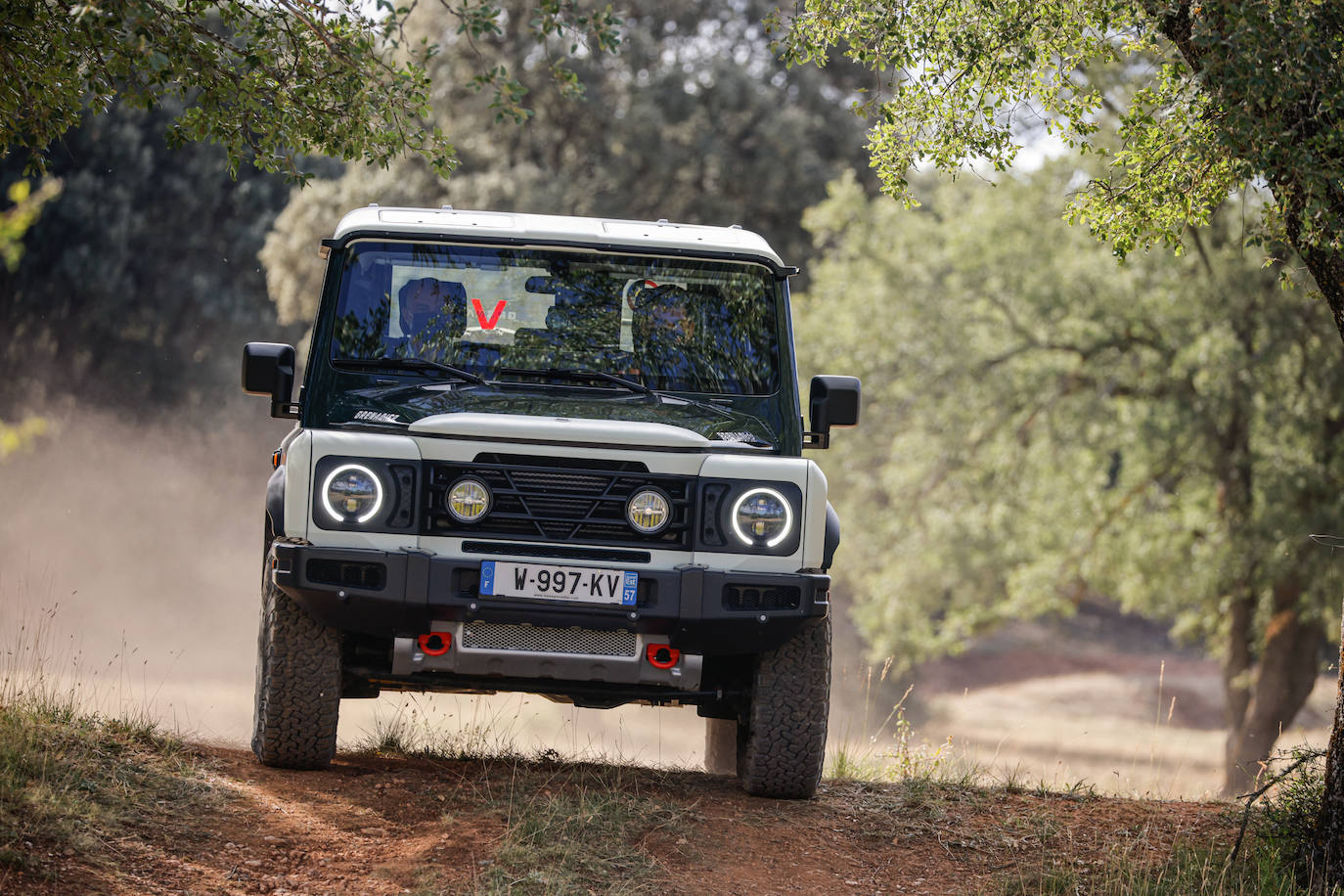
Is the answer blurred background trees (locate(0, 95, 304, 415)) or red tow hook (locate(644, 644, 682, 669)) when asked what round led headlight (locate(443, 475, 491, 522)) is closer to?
red tow hook (locate(644, 644, 682, 669))

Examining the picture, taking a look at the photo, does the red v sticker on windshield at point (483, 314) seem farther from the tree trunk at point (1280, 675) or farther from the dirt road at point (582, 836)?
the tree trunk at point (1280, 675)

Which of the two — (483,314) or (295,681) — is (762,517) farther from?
(295,681)

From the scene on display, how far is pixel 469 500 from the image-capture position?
5340mm

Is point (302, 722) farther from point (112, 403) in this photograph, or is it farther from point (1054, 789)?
point (112, 403)

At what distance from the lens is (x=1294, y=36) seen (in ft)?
17.5

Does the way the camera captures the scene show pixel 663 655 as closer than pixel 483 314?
Yes

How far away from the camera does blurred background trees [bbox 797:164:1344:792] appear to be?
15.5m

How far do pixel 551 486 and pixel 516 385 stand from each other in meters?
0.63

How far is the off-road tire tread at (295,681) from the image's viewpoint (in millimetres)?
5590

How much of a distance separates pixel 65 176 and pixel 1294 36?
26.2m

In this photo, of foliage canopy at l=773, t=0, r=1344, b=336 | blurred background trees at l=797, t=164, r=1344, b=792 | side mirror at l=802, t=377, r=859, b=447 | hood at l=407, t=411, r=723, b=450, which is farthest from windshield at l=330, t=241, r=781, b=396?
blurred background trees at l=797, t=164, r=1344, b=792

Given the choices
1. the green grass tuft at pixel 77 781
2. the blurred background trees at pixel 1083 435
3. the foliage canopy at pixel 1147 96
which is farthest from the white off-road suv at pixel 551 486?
the blurred background trees at pixel 1083 435

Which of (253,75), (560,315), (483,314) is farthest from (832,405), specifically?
(253,75)

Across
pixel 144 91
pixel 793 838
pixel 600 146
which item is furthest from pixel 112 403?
pixel 793 838
